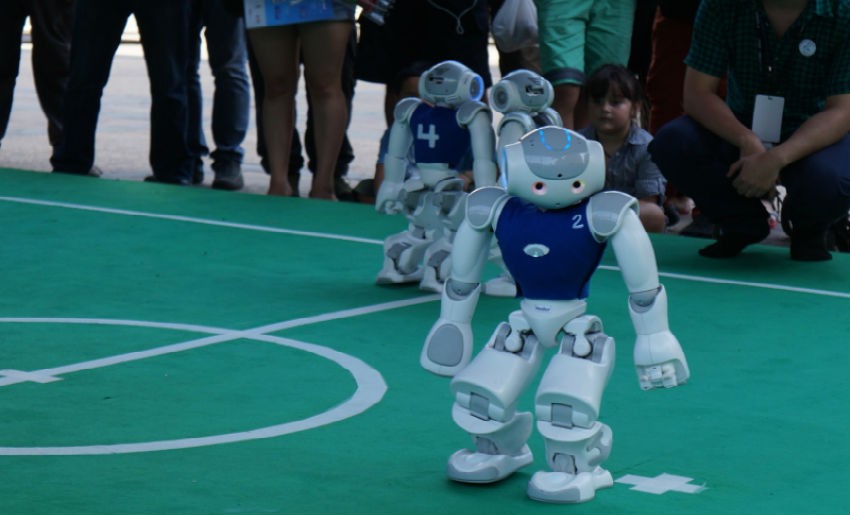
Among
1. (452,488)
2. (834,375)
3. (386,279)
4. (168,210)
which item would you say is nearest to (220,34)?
(168,210)

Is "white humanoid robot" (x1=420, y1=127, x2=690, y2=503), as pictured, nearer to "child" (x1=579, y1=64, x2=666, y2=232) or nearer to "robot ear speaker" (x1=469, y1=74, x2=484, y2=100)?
"robot ear speaker" (x1=469, y1=74, x2=484, y2=100)

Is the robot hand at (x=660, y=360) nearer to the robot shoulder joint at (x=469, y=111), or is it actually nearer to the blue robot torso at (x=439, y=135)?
the robot shoulder joint at (x=469, y=111)

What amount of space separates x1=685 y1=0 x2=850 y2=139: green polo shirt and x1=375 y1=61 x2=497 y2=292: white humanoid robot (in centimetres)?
119

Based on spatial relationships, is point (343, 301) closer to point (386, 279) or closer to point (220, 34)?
point (386, 279)

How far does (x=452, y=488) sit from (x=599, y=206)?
2.26 feet

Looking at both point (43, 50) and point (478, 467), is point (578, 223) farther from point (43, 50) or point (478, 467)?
point (43, 50)

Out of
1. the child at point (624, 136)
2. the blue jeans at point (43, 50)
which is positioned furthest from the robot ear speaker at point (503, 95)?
the blue jeans at point (43, 50)

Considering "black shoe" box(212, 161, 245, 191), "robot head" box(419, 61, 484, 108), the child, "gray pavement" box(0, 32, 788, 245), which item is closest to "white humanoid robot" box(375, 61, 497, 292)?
"robot head" box(419, 61, 484, 108)

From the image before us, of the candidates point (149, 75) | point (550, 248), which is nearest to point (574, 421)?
point (550, 248)

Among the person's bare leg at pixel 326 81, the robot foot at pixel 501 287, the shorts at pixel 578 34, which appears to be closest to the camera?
the robot foot at pixel 501 287

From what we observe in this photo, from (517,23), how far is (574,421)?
405 cm

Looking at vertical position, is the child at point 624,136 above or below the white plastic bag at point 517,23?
below

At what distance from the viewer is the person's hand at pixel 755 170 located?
5.55 m

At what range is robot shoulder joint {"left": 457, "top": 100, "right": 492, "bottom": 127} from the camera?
4973 mm
